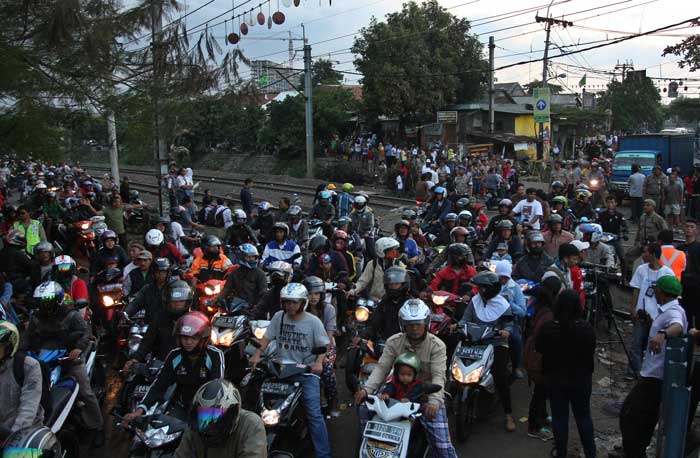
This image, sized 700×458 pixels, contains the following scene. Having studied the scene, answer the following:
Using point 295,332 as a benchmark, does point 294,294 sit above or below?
above

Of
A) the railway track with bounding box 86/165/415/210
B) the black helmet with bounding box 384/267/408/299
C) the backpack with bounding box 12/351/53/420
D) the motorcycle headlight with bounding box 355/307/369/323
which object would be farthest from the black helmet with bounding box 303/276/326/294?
the railway track with bounding box 86/165/415/210

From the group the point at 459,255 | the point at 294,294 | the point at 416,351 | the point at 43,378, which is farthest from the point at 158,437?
the point at 459,255

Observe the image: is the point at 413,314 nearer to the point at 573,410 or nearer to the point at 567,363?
the point at 567,363

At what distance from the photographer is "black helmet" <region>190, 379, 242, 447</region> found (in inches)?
149

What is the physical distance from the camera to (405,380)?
5047 mm

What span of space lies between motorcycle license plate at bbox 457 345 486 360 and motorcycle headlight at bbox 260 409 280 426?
2187mm

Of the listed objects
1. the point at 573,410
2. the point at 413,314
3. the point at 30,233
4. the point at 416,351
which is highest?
the point at 30,233

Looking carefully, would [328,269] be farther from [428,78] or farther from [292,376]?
[428,78]

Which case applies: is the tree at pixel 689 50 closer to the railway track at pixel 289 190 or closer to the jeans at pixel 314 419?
the railway track at pixel 289 190

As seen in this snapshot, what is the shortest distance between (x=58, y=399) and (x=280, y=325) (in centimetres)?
211

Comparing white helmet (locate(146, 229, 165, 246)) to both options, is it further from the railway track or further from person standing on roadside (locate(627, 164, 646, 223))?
the railway track

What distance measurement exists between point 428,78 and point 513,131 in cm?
1203

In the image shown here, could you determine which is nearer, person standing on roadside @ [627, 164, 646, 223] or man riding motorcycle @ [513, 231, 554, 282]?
man riding motorcycle @ [513, 231, 554, 282]

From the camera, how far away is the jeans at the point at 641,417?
5301 millimetres
